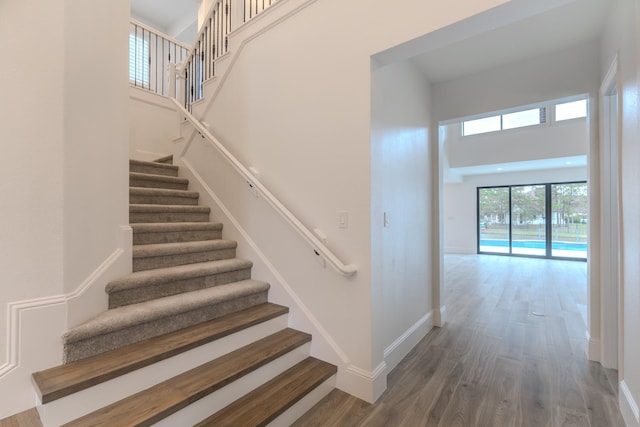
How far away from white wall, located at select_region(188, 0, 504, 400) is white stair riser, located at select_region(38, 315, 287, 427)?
644 mm

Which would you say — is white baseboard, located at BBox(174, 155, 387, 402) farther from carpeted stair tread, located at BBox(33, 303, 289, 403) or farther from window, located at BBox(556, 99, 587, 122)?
window, located at BBox(556, 99, 587, 122)

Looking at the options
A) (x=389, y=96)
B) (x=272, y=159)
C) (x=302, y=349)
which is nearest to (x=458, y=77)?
(x=389, y=96)

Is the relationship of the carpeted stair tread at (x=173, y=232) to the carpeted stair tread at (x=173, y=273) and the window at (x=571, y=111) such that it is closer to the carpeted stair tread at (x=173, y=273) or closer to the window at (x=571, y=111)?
the carpeted stair tread at (x=173, y=273)

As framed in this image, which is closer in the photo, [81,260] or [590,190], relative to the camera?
[81,260]

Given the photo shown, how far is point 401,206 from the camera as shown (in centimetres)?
257

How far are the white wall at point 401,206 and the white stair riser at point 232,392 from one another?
2.16ft

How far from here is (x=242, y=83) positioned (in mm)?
2846

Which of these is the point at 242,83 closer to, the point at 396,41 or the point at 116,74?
the point at 116,74

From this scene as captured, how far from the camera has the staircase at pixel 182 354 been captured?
4.54 feet

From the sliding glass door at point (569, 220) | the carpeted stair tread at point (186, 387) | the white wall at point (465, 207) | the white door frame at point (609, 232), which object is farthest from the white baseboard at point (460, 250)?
the carpeted stair tread at point (186, 387)

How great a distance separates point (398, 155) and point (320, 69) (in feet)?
3.13

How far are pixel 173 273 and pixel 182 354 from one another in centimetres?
63

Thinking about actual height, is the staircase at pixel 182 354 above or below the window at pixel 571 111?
below

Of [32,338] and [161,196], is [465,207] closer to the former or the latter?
[161,196]
